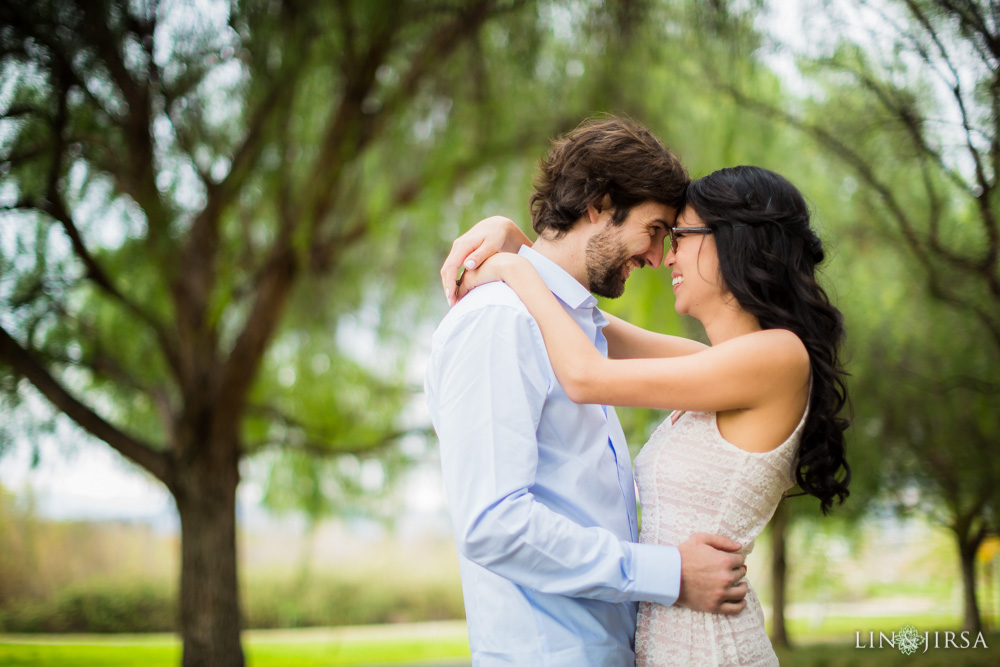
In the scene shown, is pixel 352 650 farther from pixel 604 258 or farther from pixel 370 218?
pixel 604 258

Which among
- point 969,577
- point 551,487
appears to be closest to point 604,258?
point 551,487

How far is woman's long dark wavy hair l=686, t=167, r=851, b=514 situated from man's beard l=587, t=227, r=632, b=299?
197 millimetres

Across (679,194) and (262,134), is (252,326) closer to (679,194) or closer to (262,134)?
(262,134)

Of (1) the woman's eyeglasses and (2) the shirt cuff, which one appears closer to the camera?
(2) the shirt cuff

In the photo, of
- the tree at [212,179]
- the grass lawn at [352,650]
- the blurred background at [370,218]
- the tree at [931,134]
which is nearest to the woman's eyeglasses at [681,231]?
the blurred background at [370,218]

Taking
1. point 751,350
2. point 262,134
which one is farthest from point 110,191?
point 751,350

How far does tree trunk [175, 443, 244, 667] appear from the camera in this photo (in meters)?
4.50

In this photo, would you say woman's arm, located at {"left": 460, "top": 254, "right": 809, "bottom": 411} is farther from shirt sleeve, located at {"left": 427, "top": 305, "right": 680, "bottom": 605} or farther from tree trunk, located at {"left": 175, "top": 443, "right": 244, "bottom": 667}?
tree trunk, located at {"left": 175, "top": 443, "right": 244, "bottom": 667}

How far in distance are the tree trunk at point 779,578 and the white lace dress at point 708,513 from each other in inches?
263

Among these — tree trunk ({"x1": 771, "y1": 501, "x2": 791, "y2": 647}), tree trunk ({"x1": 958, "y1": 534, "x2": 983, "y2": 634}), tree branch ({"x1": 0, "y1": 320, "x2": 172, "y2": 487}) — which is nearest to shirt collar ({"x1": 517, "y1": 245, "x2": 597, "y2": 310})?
tree branch ({"x1": 0, "y1": 320, "x2": 172, "y2": 487})

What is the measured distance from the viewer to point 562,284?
1552 mm

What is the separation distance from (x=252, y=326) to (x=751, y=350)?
375 centimetres

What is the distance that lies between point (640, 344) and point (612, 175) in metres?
0.55

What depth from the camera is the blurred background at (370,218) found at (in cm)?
351
